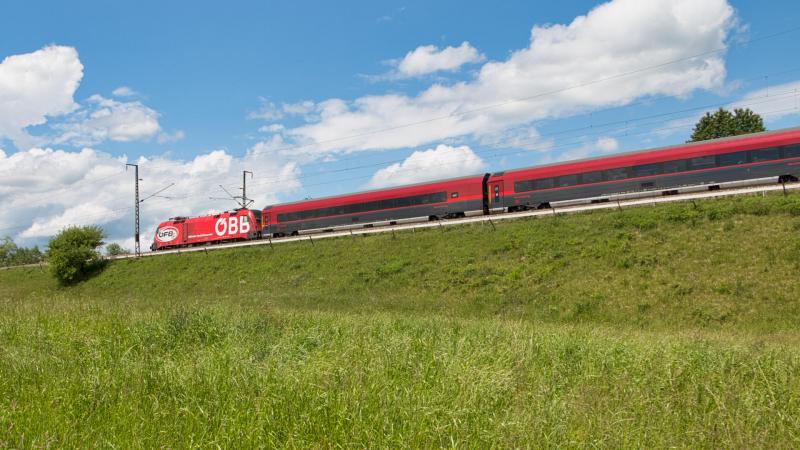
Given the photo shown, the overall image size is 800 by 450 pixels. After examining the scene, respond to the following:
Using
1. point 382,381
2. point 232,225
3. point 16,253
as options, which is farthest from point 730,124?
point 16,253

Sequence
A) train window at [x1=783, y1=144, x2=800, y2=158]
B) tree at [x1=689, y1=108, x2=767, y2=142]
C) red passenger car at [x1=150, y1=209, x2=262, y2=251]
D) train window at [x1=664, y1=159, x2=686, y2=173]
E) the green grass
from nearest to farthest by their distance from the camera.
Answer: the green grass → train window at [x1=783, y1=144, x2=800, y2=158] → train window at [x1=664, y1=159, x2=686, y2=173] → red passenger car at [x1=150, y1=209, x2=262, y2=251] → tree at [x1=689, y1=108, x2=767, y2=142]

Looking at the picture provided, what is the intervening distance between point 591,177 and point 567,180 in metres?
1.44

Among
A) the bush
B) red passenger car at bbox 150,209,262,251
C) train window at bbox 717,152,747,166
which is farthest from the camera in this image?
the bush

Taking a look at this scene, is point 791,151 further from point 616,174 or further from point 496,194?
point 496,194

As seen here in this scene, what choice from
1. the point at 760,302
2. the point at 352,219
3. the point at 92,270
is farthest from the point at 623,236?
the point at 92,270

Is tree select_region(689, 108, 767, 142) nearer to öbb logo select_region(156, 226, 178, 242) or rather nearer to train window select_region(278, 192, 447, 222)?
train window select_region(278, 192, 447, 222)

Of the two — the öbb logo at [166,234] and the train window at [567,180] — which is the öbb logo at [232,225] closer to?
the öbb logo at [166,234]

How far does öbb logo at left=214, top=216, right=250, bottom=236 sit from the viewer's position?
47312 mm

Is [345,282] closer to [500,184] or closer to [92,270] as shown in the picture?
[500,184]

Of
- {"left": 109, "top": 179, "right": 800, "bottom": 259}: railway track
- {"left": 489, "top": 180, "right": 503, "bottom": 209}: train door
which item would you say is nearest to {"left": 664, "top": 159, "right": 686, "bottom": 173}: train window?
{"left": 109, "top": 179, "right": 800, "bottom": 259}: railway track

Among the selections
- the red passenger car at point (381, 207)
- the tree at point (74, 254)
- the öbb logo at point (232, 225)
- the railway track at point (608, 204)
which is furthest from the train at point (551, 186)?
the tree at point (74, 254)

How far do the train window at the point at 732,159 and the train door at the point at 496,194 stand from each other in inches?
499

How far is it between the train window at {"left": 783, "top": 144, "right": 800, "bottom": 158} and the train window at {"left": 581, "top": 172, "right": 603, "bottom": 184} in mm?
9046

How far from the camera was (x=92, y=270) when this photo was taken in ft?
151
